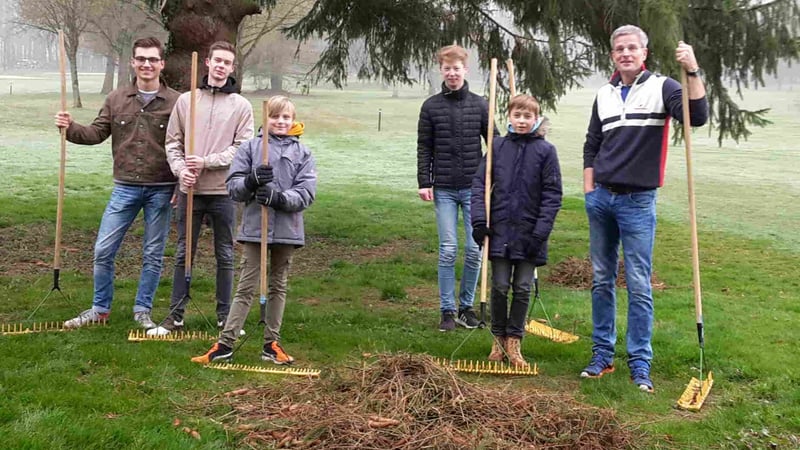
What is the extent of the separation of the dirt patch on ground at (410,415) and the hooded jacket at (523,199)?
1081 millimetres

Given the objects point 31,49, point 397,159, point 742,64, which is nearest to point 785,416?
point 742,64

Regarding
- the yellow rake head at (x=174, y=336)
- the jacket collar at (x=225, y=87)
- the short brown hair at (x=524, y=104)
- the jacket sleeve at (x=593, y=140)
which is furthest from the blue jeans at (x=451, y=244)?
the yellow rake head at (x=174, y=336)

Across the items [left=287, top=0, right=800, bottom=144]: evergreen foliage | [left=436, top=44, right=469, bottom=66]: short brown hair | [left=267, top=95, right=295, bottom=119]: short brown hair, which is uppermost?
[left=287, top=0, right=800, bottom=144]: evergreen foliage

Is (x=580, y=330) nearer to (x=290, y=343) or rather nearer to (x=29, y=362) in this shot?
(x=290, y=343)

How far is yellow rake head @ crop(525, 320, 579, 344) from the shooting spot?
18.6 feet

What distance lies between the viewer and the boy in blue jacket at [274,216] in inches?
189

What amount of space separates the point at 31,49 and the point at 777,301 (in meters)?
123

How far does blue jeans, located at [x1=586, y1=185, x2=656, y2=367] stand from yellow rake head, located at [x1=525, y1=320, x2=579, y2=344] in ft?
2.31

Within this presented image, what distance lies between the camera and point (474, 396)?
389cm

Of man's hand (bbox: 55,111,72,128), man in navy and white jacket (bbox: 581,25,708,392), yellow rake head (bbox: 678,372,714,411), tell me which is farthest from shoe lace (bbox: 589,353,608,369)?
man's hand (bbox: 55,111,72,128)

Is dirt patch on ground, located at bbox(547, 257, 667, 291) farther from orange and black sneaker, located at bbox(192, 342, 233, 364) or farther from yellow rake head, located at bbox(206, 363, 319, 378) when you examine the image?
orange and black sneaker, located at bbox(192, 342, 233, 364)

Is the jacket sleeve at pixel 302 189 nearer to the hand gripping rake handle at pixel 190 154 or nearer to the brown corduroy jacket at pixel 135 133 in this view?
the hand gripping rake handle at pixel 190 154

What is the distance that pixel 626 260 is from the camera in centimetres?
470

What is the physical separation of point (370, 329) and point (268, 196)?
66.3 inches
